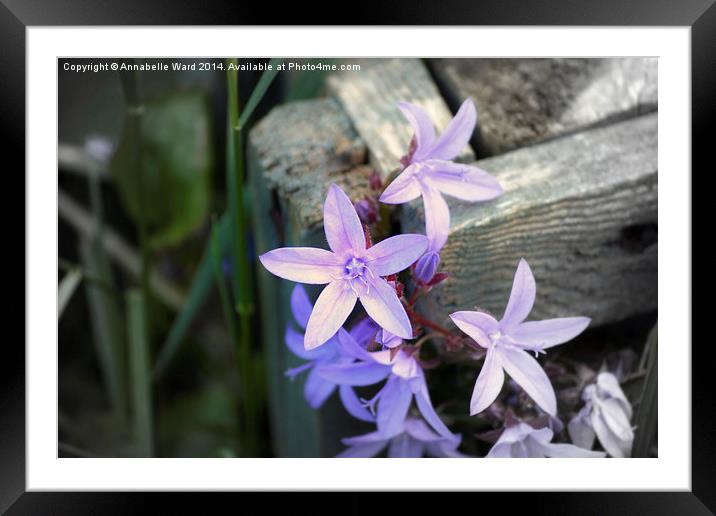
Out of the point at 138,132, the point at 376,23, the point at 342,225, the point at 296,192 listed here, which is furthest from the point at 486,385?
the point at 138,132

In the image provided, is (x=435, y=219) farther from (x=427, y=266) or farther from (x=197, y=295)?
(x=197, y=295)

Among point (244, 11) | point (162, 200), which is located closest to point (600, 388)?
point (244, 11)

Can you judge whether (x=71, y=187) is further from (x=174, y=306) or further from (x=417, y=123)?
(x=417, y=123)

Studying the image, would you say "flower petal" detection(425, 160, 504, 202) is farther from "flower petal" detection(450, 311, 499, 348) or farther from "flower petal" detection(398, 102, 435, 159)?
"flower petal" detection(450, 311, 499, 348)

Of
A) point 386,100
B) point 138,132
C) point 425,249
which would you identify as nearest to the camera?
point 425,249

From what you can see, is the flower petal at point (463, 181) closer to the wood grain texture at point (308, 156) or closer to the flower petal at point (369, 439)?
the wood grain texture at point (308, 156)

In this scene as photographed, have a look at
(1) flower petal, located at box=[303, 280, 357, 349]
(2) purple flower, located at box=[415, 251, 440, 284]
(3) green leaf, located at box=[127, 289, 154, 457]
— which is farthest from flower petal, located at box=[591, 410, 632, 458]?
(3) green leaf, located at box=[127, 289, 154, 457]
